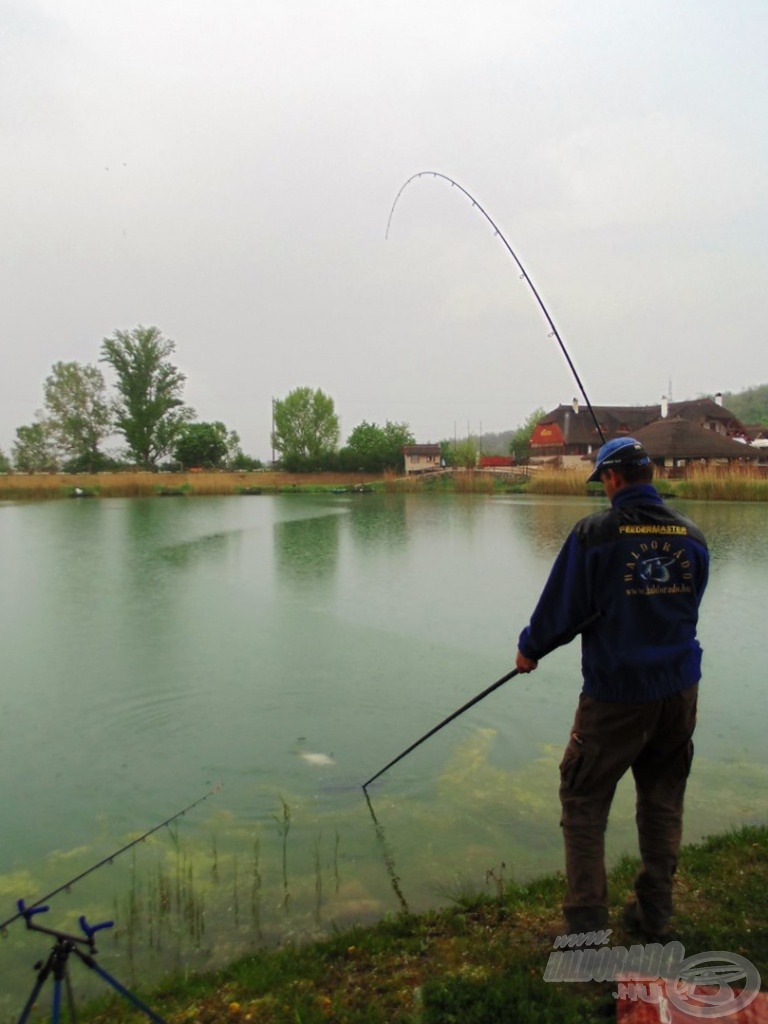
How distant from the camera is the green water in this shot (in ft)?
9.88

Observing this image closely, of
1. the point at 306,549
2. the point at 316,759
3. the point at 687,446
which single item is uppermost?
the point at 687,446

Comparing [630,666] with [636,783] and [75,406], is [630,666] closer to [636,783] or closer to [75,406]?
[636,783]

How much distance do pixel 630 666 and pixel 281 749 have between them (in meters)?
2.97

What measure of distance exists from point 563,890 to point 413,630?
5.20m

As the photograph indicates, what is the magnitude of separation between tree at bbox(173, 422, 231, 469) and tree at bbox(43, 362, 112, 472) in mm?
6756

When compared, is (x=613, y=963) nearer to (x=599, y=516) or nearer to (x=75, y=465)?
(x=599, y=516)

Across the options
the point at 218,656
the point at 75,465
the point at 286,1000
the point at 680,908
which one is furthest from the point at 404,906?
the point at 75,465

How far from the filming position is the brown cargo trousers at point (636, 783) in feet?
7.27

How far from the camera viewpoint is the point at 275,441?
63.4 m

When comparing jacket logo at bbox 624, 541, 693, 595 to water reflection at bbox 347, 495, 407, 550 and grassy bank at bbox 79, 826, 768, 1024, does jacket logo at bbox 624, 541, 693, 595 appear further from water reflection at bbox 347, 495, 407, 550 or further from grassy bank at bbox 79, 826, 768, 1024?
water reflection at bbox 347, 495, 407, 550

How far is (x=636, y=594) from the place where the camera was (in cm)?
219

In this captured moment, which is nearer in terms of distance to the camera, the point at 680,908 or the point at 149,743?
the point at 680,908

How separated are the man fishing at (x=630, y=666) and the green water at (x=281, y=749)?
0.89 metres

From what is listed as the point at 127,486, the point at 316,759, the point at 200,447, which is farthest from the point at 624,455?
the point at 200,447
